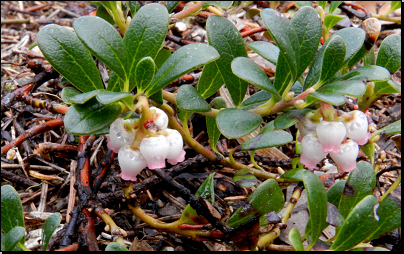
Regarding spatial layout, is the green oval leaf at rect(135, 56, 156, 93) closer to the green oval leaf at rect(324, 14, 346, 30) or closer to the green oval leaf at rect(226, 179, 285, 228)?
the green oval leaf at rect(226, 179, 285, 228)

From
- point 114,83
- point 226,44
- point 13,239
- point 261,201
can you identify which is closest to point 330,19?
point 226,44

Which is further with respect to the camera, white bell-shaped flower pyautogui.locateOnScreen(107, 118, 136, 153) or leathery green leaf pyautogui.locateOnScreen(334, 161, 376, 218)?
leathery green leaf pyautogui.locateOnScreen(334, 161, 376, 218)

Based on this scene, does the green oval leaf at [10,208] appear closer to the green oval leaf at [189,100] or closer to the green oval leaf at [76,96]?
the green oval leaf at [76,96]

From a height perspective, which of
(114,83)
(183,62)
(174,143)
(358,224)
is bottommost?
(358,224)

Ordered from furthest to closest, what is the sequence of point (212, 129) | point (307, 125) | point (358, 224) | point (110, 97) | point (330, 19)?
1. point (330, 19)
2. point (212, 129)
3. point (307, 125)
4. point (358, 224)
5. point (110, 97)

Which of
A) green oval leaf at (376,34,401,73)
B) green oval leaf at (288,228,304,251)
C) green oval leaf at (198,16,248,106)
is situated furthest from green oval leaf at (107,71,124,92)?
green oval leaf at (376,34,401,73)

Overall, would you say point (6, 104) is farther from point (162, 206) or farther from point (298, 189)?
point (298, 189)

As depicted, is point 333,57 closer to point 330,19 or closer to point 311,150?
point 311,150
